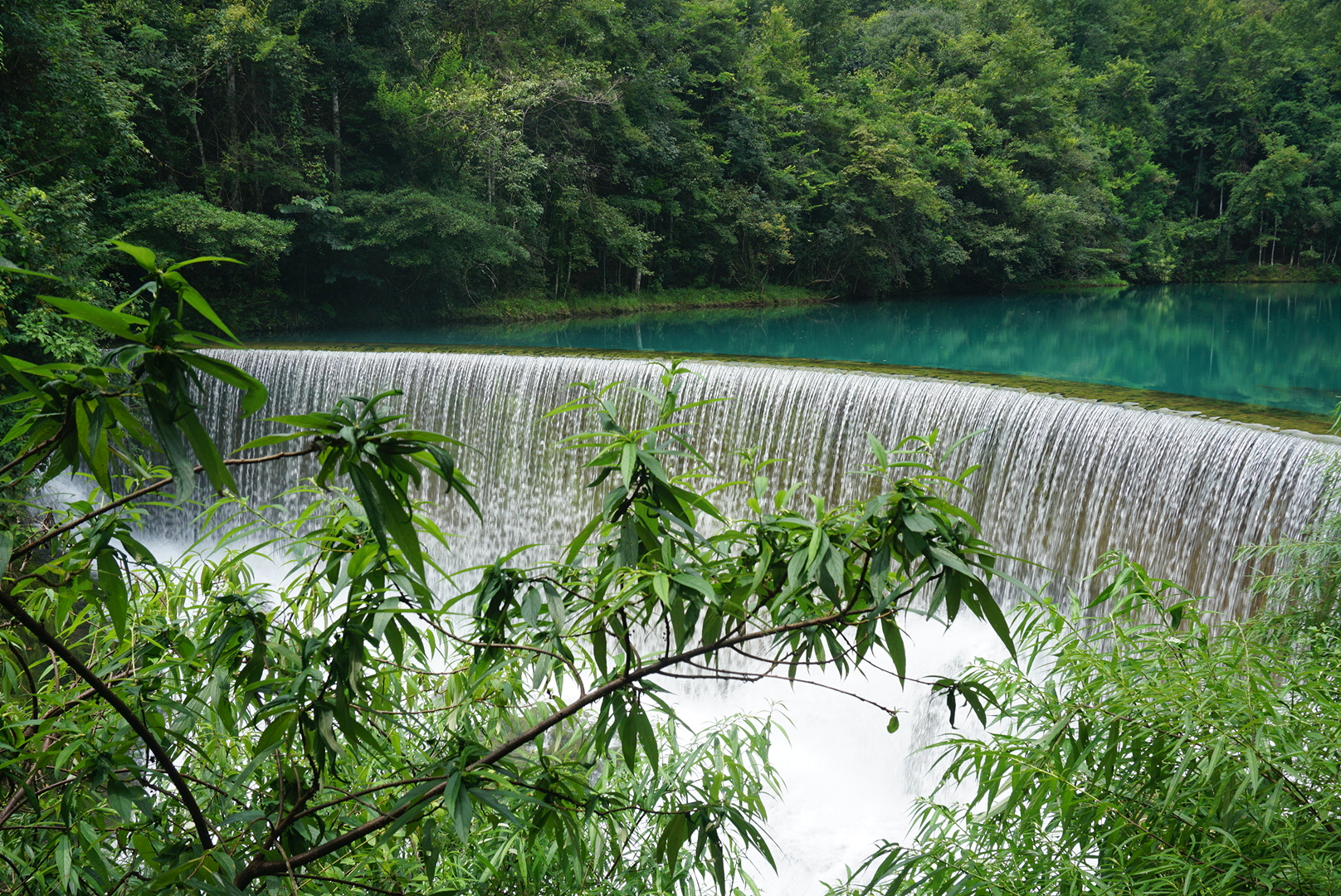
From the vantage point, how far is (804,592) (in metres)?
1.10

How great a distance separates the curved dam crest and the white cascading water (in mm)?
12

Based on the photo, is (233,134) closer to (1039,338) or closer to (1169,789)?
(1039,338)

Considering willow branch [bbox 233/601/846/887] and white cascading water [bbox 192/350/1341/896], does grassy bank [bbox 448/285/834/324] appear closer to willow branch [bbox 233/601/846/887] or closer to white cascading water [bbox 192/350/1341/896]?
white cascading water [bbox 192/350/1341/896]

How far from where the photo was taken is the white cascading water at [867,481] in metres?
4.72

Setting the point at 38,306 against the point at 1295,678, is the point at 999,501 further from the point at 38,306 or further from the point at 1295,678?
the point at 38,306

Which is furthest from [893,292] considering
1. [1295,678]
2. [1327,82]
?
[1295,678]

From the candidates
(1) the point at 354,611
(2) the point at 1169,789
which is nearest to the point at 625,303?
(2) the point at 1169,789

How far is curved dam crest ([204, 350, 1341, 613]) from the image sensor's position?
15.8 ft

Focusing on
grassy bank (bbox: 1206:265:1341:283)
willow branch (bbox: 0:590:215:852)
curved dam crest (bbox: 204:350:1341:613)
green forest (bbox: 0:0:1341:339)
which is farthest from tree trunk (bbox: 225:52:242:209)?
grassy bank (bbox: 1206:265:1341:283)

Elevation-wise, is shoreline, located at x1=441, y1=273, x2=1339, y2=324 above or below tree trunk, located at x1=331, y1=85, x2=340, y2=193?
below

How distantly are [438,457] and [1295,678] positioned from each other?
1.64m

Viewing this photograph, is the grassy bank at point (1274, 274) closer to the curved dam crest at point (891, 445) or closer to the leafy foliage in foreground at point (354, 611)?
the curved dam crest at point (891, 445)

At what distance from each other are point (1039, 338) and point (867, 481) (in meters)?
9.18

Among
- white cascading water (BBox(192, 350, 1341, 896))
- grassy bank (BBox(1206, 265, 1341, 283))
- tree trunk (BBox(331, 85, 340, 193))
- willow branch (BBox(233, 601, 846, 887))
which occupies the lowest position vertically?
white cascading water (BBox(192, 350, 1341, 896))
